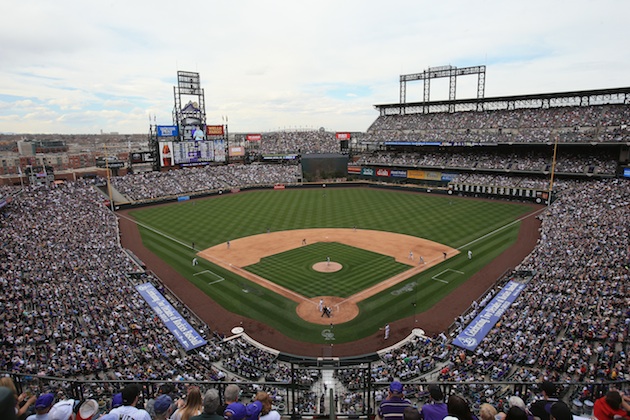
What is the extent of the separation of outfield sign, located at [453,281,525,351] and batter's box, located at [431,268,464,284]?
3953 millimetres

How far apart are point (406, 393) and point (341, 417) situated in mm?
7314

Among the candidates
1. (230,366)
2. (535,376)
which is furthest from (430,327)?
(230,366)

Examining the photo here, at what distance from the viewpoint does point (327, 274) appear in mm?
29859

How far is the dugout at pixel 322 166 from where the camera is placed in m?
76.5

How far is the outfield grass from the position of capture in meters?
24.5

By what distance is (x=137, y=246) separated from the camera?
126ft

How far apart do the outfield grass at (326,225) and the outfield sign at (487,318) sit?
3435mm

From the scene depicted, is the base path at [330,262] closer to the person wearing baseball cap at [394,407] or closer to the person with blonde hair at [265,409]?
the person wearing baseball cap at [394,407]

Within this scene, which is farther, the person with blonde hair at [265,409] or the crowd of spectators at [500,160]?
the crowd of spectators at [500,160]

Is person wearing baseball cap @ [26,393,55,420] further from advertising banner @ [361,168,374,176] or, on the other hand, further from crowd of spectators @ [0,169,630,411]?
advertising banner @ [361,168,374,176]

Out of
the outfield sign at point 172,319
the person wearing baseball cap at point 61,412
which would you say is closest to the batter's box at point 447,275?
the outfield sign at point 172,319

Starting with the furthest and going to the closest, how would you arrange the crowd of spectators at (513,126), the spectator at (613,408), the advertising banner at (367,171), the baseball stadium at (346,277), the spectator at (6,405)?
the advertising banner at (367,171), the crowd of spectators at (513,126), the baseball stadium at (346,277), the spectator at (613,408), the spectator at (6,405)

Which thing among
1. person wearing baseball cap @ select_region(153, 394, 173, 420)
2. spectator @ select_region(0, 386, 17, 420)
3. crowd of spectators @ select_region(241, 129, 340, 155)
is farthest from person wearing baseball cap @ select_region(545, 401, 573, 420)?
crowd of spectators @ select_region(241, 129, 340, 155)

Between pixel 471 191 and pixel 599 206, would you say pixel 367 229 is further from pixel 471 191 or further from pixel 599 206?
pixel 471 191
